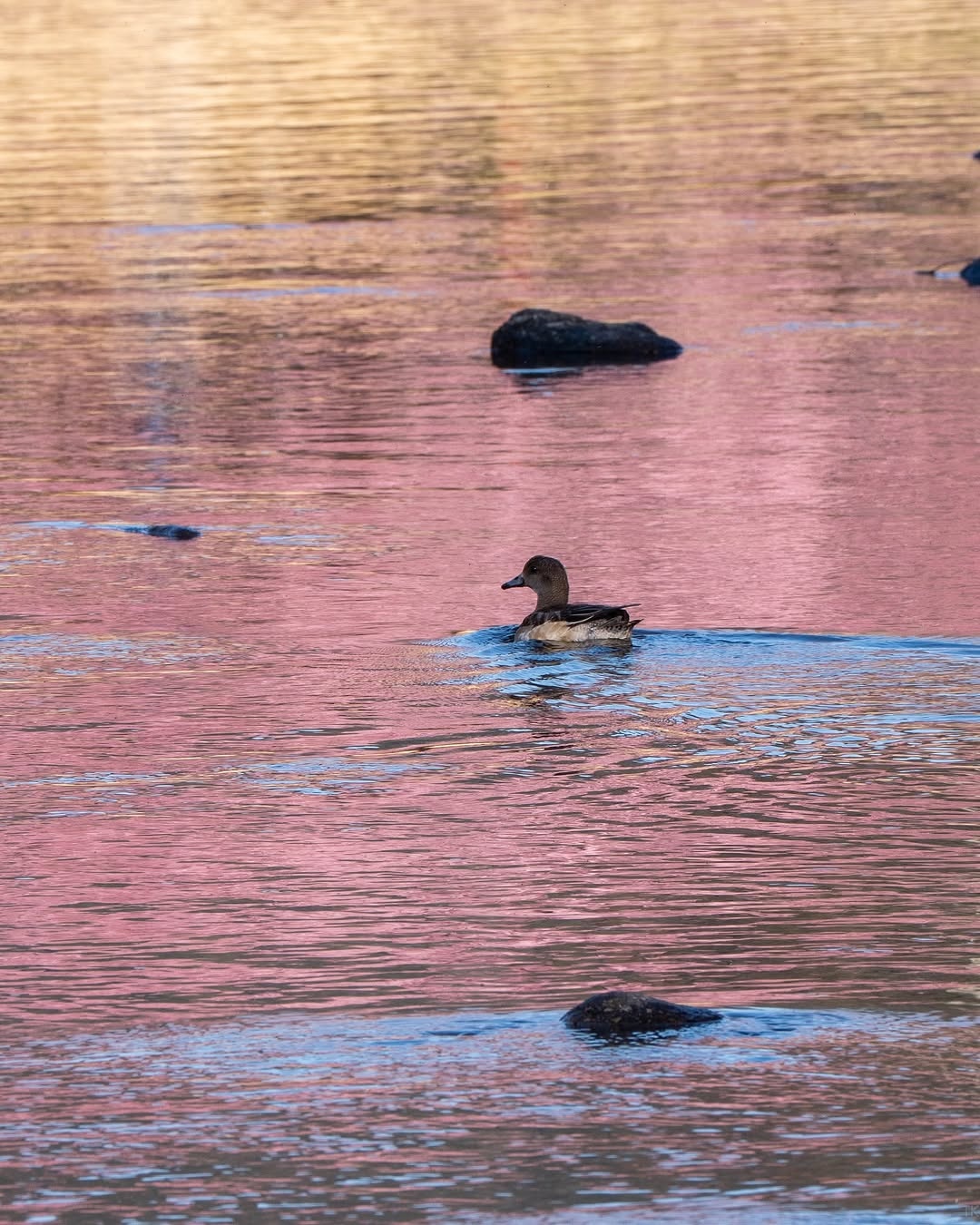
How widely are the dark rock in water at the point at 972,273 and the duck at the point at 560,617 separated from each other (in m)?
12.5

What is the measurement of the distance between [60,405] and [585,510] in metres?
5.51

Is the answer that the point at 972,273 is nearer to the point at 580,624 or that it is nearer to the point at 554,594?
the point at 554,594

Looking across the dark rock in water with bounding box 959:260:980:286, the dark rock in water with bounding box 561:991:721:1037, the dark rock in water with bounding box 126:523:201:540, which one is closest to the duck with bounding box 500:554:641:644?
the dark rock in water with bounding box 126:523:201:540

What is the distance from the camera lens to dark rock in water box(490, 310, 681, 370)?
20.4 meters

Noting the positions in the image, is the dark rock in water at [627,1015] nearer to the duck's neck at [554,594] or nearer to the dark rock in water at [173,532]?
the duck's neck at [554,594]

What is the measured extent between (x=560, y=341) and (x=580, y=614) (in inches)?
373

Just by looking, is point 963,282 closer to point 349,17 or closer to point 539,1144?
point 539,1144

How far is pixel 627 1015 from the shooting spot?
7062 mm

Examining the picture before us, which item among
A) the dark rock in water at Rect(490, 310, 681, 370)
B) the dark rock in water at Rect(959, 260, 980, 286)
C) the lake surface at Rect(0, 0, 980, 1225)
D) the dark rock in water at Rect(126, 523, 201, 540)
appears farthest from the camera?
the dark rock in water at Rect(959, 260, 980, 286)

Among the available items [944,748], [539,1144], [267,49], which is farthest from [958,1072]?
[267,49]

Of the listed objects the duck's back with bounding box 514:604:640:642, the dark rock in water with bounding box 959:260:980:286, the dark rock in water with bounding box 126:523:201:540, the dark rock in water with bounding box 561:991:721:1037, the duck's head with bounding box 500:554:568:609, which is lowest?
the dark rock in water with bounding box 561:991:721:1037

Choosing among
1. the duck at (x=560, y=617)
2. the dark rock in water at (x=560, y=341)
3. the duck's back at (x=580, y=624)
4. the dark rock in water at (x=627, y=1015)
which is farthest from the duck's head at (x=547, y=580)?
the dark rock in water at (x=560, y=341)

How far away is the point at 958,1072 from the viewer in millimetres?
6762

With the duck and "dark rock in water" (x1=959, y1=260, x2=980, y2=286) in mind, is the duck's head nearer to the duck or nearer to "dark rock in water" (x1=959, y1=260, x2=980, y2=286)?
the duck
